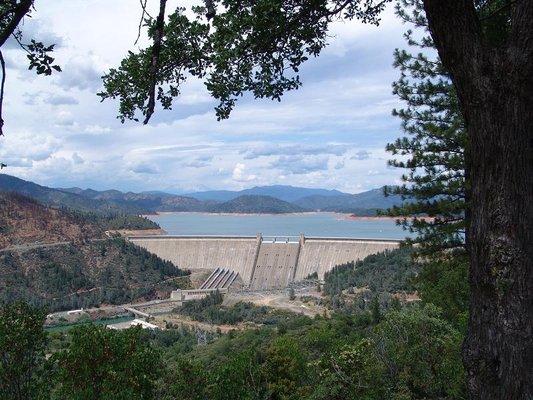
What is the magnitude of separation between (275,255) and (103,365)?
47156 millimetres

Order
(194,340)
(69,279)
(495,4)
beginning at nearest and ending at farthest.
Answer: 1. (495,4)
2. (194,340)
3. (69,279)

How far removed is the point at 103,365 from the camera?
633 centimetres

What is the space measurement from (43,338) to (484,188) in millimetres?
5599

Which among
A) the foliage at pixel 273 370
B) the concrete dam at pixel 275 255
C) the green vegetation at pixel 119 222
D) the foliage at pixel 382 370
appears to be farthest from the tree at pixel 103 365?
the green vegetation at pixel 119 222

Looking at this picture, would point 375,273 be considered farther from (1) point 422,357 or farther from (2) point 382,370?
(1) point 422,357

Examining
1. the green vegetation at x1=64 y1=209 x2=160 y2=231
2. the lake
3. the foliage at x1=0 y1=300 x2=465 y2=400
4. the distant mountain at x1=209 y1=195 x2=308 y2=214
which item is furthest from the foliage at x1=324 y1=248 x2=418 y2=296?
the distant mountain at x1=209 y1=195 x2=308 y2=214

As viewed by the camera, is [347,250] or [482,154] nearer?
[482,154]

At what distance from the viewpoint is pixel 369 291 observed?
145 feet

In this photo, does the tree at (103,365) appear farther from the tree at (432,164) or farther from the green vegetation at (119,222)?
the green vegetation at (119,222)

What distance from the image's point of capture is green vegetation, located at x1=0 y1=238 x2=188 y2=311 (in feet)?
173

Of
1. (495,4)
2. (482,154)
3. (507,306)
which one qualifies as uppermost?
(495,4)

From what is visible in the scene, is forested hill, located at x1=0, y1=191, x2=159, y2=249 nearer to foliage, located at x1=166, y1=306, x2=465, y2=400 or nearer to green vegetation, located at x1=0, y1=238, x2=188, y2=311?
green vegetation, located at x1=0, y1=238, x2=188, y2=311

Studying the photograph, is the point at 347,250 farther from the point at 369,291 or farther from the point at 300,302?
the point at 300,302

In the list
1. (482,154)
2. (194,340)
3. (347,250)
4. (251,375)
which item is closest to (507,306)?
(482,154)
